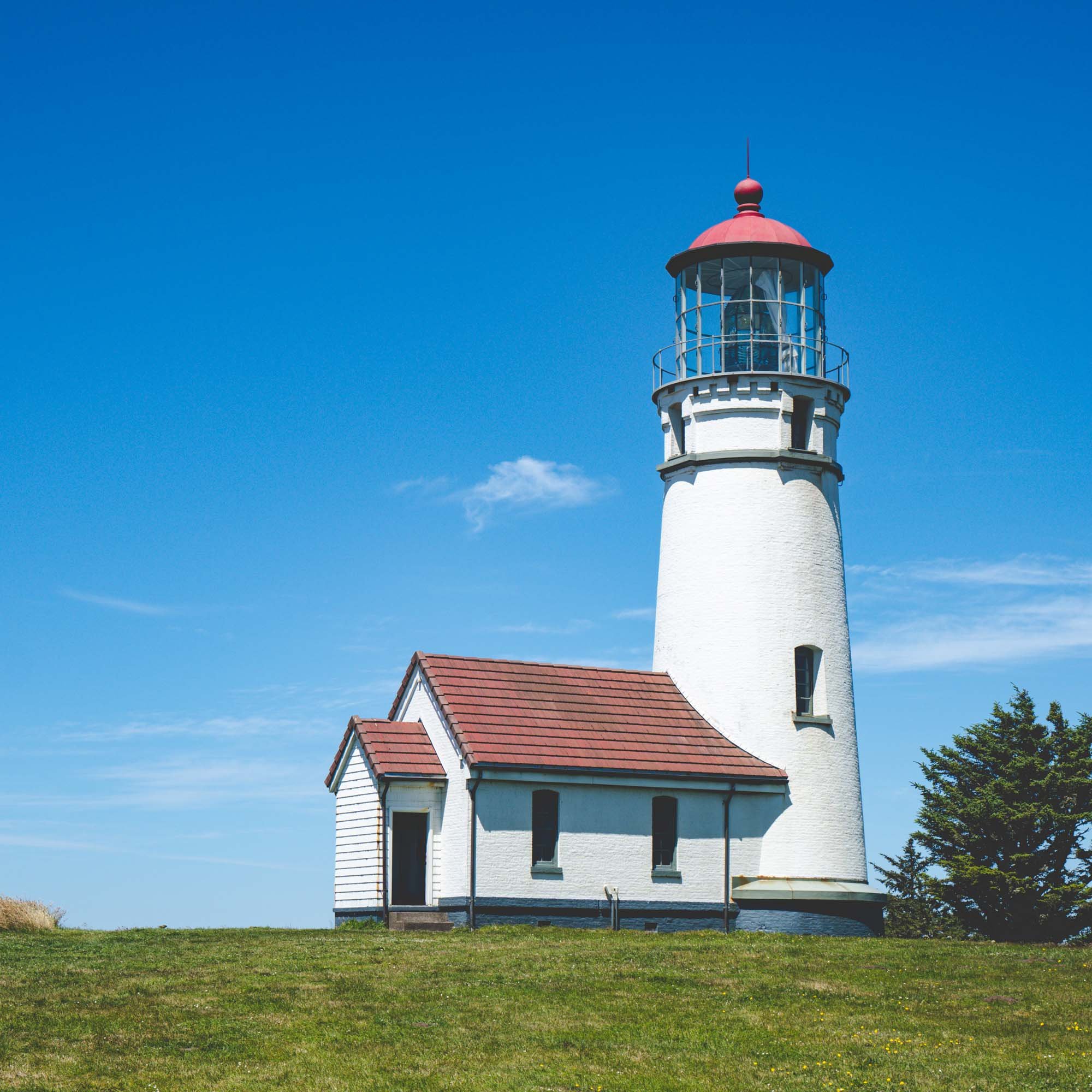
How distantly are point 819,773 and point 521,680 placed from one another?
6.63 m

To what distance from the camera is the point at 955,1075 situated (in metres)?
16.8

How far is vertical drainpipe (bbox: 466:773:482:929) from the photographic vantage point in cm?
2934

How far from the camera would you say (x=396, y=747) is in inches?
1229

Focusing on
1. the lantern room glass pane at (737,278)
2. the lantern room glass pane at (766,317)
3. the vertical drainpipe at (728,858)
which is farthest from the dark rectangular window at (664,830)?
the lantern room glass pane at (737,278)

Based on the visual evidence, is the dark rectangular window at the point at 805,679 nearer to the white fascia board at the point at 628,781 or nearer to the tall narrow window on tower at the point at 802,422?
the white fascia board at the point at 628,781

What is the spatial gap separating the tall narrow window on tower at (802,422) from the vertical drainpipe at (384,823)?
38.7 feet

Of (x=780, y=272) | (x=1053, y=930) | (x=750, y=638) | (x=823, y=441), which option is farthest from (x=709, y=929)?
(x=780, y=272)

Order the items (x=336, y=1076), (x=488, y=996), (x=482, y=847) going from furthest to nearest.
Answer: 1. (x=482, y=847)
2. (x=488, y=996)
3. (x=336, y=1076)

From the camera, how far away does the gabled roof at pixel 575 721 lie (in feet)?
100

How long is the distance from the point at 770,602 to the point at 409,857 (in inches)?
369

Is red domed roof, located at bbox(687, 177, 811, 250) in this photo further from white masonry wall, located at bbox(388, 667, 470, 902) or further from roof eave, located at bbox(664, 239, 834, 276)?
white masonry wall, located at bbox(388, 667, 470, 902)

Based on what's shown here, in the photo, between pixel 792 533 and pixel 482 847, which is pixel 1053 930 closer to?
pixel 792 533

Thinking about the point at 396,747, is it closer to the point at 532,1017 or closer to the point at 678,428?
the point at 678,428

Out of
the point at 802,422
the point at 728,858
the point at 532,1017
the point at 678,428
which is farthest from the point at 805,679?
the point at 532,1017
